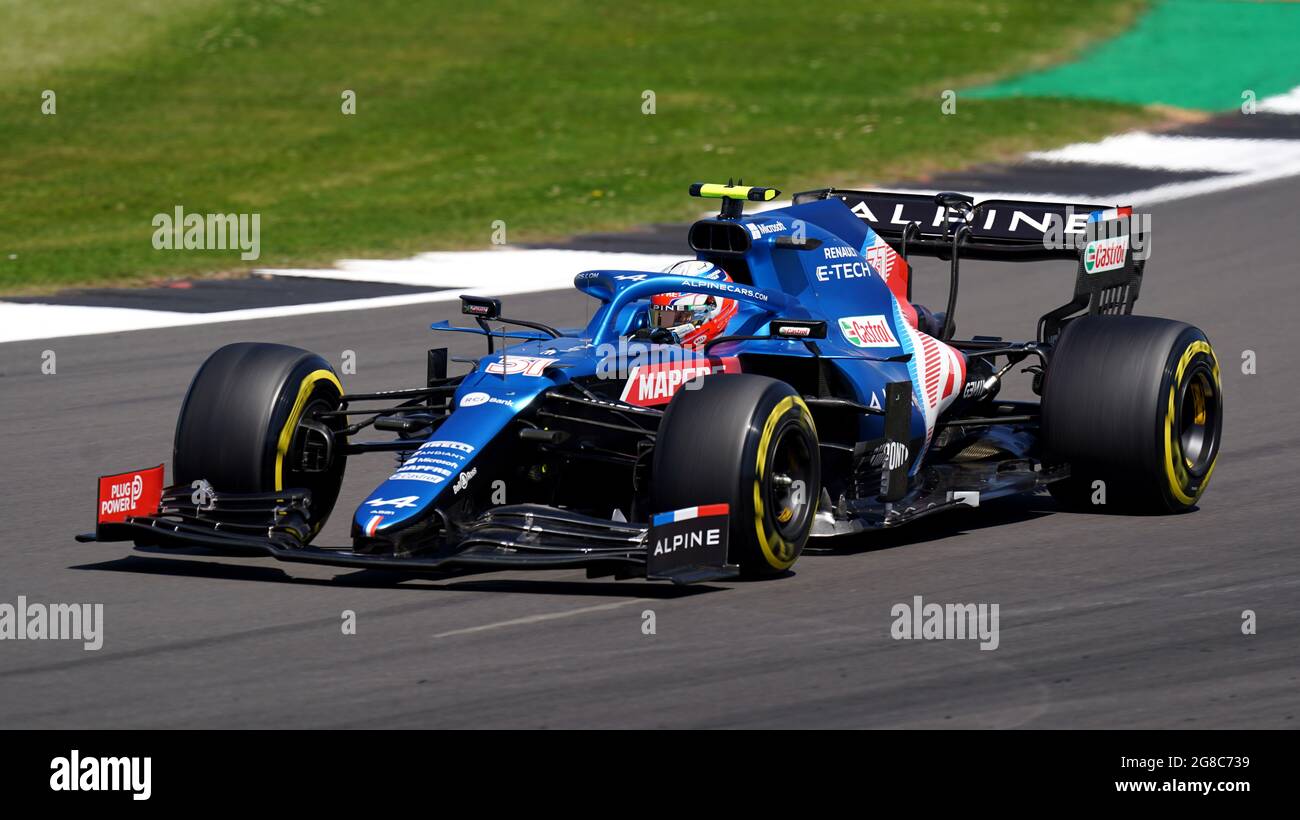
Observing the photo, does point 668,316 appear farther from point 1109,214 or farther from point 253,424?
point 1109,214

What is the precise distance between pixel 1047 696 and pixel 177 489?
13.7 feet

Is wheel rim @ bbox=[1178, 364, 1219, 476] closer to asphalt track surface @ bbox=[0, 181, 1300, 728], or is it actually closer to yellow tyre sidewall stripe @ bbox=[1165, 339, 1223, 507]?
yellow tyre sidewall stripe @ bbox=[1165, 339, 1223, 507]

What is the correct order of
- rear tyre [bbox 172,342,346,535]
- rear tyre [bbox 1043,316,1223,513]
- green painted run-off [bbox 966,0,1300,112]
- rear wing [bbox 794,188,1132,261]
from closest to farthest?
rear tyre [bbox 172,342,346,535], rear tyre [bbox 1043,316,1223,513], rear wing [bbox 794,188,1132,261], green painted run-off [bbox 966,0,1300,112]

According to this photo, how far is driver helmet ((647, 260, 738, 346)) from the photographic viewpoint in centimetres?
1006

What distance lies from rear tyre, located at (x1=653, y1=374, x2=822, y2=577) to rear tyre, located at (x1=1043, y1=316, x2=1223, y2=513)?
193cm

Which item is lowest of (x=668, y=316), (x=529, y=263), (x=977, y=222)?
(x=668, y=316)

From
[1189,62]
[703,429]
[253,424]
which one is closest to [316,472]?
[253,424]

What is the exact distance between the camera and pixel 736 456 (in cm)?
876

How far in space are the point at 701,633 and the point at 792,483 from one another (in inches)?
47.7

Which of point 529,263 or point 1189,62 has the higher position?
point 1189,62

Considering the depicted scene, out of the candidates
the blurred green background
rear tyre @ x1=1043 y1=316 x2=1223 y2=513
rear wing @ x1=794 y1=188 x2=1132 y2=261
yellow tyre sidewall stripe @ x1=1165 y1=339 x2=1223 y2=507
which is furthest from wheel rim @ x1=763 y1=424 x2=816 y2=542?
the blurred green background

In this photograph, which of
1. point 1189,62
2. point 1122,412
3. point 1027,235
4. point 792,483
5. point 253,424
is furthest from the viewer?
point 1189,62

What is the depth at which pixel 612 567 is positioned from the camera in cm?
892

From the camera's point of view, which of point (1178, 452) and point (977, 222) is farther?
point (977, 222)
